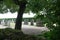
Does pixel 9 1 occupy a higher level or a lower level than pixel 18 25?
higher

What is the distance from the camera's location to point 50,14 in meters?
3.78

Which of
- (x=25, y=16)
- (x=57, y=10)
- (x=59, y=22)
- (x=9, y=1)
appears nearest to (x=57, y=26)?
(x=59, y=22)

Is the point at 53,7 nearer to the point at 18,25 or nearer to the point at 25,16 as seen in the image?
the point at 18,25

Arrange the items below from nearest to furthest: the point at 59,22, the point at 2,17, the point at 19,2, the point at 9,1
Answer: the point at 59,22, the point at 9,1, the point at 19,2, the point at 2,17

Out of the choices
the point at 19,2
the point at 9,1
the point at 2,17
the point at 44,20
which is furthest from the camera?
the point at 2,17

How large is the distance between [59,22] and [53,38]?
14.9 inches

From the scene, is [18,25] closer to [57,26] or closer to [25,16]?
[57,26]

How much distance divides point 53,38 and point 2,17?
30060 millimetres

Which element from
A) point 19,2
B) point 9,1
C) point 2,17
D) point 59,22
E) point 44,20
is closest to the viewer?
point 59,22

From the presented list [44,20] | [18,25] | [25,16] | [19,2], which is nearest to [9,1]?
[19,2]

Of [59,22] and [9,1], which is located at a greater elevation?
[9,1]

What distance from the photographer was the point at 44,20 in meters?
3.90

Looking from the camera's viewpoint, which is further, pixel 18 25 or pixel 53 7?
pixel 18 25

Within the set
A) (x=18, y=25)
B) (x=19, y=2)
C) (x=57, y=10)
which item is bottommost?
(x=18, y=25)
